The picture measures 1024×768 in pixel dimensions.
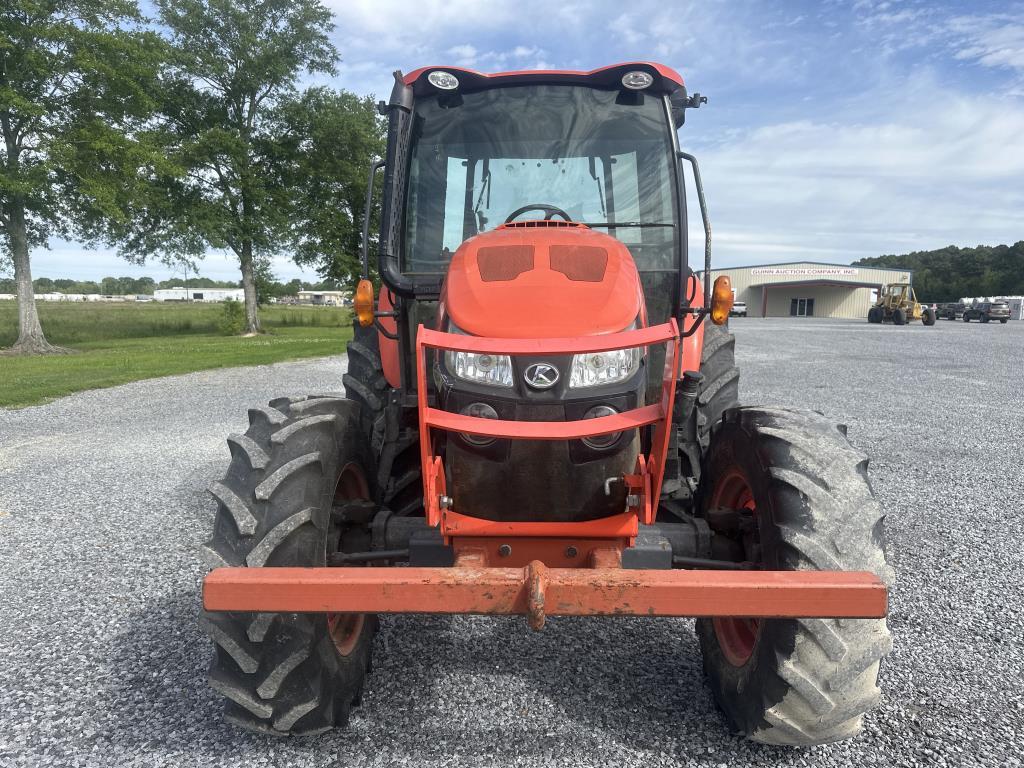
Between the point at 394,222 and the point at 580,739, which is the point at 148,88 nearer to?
the point at 394,222

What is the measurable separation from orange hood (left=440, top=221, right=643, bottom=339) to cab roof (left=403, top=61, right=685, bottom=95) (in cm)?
88

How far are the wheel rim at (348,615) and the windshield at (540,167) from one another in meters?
1.06

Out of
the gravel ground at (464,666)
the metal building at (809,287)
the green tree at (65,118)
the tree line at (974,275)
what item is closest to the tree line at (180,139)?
the green tree at (65,118)

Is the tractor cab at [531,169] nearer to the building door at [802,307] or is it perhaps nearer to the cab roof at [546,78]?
the cab roof at [546,78]

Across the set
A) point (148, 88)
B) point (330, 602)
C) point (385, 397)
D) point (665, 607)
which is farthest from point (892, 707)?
point (148, 88)

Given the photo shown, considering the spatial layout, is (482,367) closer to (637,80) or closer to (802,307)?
(637,80)

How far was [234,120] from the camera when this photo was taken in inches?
1155

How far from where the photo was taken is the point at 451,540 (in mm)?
2543

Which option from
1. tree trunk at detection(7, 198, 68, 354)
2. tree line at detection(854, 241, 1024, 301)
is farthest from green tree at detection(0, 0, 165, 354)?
tree line at detection(854, 241, 1024, 301)

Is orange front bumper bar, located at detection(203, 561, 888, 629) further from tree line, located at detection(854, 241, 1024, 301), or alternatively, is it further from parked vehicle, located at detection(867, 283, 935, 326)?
tree line, located at detection(854, 241, 1024, 301)

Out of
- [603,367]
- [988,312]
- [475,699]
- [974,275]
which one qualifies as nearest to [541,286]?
[603,367]

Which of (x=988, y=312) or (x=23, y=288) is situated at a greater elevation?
(x=23, y=288)

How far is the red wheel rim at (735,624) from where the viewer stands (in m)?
2.54

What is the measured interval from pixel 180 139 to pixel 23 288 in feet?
32.0
